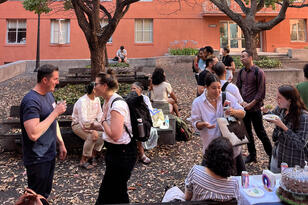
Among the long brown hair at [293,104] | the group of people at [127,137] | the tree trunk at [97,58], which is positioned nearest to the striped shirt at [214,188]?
the group of people at [127,137]

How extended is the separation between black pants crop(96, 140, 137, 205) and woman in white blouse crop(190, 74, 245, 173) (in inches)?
39.8

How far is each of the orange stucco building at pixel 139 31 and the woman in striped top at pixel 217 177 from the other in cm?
2091

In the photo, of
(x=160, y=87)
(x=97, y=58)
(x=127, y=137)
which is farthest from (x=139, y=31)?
(x=127, y=137)

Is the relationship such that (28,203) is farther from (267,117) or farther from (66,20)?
(66,20)

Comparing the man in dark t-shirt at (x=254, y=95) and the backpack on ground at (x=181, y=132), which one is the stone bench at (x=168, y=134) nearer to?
the backpack on ground at (x=181, y=132)

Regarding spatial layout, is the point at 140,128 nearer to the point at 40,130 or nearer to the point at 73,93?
the point at 40,130

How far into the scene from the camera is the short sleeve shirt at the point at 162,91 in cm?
658

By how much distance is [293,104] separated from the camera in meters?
2.89

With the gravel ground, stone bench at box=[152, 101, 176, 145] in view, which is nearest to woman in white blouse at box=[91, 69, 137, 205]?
the gravel ground

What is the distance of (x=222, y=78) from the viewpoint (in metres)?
3.80

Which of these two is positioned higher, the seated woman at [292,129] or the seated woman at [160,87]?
the seated woman at [160,87]

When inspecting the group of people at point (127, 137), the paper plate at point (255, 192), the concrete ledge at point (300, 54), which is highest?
the concrete ledge at point (300, 54)

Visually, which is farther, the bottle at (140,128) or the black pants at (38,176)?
the bottle at (140,128)

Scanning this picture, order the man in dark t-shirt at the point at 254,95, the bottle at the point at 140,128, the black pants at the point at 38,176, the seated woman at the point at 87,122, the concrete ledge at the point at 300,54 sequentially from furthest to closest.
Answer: the concrete ledge at the point at 300,54, the seated woman at the point at 87,122, the man in dark t-shirt at the point at 254,95, the bottle at the point at 140,128, the black pants at the point at 38,176
